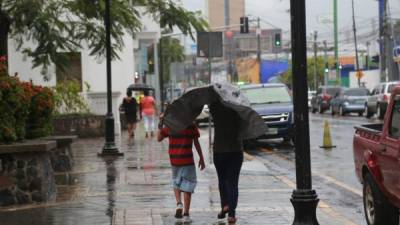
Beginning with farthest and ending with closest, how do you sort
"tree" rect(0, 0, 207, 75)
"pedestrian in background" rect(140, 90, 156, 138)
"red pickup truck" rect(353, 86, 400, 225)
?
"pedestrian in background" rect(140, 90, 156, 138)
"tree" rect(0, 0, 207, 75)
"red pickup truck" rect(353, 86, 400, 225)

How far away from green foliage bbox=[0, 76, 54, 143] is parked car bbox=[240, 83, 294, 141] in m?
8.51

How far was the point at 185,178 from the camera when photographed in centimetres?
952

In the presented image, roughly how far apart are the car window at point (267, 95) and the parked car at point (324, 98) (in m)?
24.9

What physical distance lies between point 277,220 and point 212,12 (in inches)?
2450

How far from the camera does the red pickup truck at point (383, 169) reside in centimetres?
761

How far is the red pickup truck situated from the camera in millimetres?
7613

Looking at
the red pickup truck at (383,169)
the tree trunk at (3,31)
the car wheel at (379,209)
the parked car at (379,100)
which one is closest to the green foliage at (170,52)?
the parked car at (379,100)

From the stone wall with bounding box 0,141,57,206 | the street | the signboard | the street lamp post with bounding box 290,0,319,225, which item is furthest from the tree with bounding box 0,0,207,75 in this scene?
the street lamp post with bounding box 290,0,319,225

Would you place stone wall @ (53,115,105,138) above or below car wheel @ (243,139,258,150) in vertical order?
above

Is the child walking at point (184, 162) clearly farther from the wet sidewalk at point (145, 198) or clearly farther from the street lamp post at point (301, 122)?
the street lamp post at point (301, 122)

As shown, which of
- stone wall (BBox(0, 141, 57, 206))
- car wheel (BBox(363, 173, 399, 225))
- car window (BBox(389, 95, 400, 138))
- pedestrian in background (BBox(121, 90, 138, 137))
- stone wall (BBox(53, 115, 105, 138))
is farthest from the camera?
stone wall (BBox(53, 115, 105, 138))

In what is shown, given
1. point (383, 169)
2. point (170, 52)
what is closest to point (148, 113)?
point (383, 169)

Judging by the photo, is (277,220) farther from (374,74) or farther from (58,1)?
(374,74)

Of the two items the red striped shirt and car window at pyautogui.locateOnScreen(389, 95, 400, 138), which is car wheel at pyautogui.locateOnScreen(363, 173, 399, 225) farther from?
the red striped shirt
